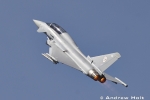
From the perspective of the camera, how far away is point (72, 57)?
42.3 m

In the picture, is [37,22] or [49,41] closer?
[49,41]

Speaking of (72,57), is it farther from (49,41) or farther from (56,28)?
(56,28)

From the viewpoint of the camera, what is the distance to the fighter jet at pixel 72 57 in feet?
132

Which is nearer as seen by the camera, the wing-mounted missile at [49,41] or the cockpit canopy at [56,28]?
the wing-mounted missile at [49,41]

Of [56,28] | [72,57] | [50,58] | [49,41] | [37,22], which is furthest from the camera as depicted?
[37,22]

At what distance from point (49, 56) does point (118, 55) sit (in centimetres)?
642

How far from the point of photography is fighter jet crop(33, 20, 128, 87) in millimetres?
40312

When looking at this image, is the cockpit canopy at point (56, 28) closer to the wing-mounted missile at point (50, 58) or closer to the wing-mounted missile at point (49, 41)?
the wing-mounted missile at point (49, 41)

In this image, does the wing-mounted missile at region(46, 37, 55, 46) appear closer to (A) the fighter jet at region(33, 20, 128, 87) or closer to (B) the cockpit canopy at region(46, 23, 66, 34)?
(A) the fighter jet at region(33, 20, 128, 87)

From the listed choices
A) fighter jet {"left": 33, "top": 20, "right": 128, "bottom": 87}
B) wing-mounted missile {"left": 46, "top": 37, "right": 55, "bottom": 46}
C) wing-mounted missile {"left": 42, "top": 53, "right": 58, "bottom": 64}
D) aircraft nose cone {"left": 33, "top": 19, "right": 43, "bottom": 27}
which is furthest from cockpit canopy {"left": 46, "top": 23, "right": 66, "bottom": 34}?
wing-mounted missile {"left": 42, "top": 53, "right": 58, "bottom": 64}

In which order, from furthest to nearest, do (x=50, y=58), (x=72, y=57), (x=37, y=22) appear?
(x=37, y=22) → (x=50, y=58) → (x=72, y=57)

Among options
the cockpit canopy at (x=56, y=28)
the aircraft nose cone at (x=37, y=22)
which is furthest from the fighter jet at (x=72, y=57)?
the aircraft nose cone at (x=37, y=22)

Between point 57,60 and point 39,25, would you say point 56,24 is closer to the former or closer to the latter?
point 39,25

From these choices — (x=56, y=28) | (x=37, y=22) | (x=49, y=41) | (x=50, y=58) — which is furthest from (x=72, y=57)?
(x=37, y=22)
